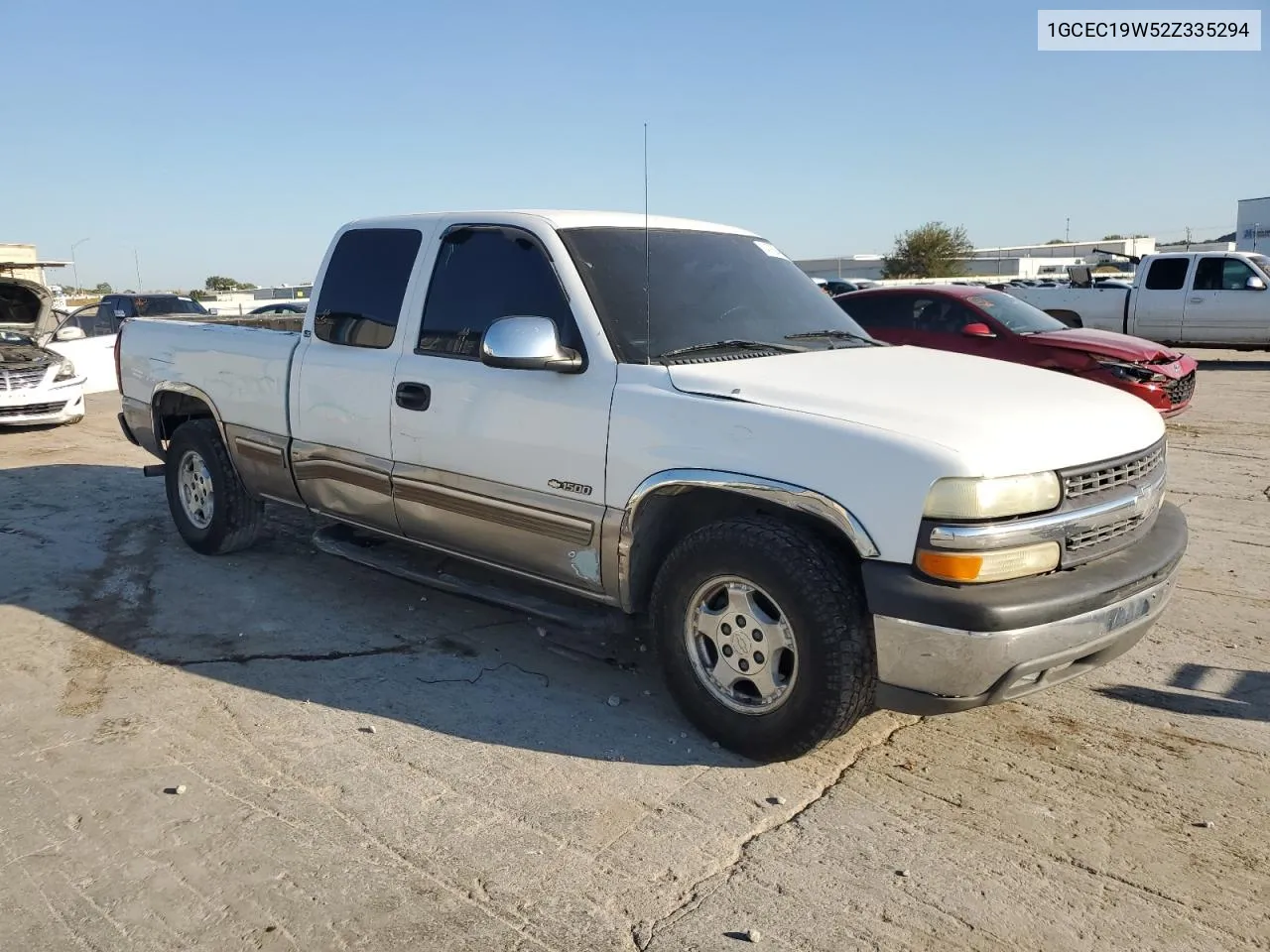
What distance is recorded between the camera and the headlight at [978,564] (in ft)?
10.5

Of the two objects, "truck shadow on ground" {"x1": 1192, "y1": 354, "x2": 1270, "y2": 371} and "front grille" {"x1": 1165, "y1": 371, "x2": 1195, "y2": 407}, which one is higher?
"front grille" {"x1": 1165, "y1": 371, "x2": 1195, "y2": 407}

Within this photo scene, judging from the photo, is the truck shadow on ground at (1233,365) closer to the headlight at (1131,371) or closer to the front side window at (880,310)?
the headlight at (1131,371)

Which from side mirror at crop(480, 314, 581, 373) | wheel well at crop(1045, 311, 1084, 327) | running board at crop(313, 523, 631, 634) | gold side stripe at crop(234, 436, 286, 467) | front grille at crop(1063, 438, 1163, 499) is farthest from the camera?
wheel well at crop(1045, 311, 1084, 327)

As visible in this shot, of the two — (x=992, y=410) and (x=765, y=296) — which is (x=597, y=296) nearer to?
(x=765, y=296)

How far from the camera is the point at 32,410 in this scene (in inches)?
485

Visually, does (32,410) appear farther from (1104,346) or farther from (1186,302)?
(1186,302)

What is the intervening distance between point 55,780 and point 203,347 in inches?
125

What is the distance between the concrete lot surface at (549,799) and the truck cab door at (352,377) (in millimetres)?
678

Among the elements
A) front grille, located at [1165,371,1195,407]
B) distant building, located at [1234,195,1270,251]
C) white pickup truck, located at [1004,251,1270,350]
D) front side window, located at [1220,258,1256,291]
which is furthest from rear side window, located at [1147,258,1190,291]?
distant building, located at [1234,195,1270,251]

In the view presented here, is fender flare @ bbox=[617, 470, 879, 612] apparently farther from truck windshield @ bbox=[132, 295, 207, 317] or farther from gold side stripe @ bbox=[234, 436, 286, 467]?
truck windshield @ bbox=[132, 295, 207, 317]

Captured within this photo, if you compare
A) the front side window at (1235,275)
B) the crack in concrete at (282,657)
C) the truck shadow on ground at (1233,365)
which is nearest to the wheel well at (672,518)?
the crack in concrete at (282,657)

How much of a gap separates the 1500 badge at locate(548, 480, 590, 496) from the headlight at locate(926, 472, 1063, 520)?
1.41 metres

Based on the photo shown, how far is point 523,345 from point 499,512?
83cm

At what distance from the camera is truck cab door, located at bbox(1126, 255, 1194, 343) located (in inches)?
696
